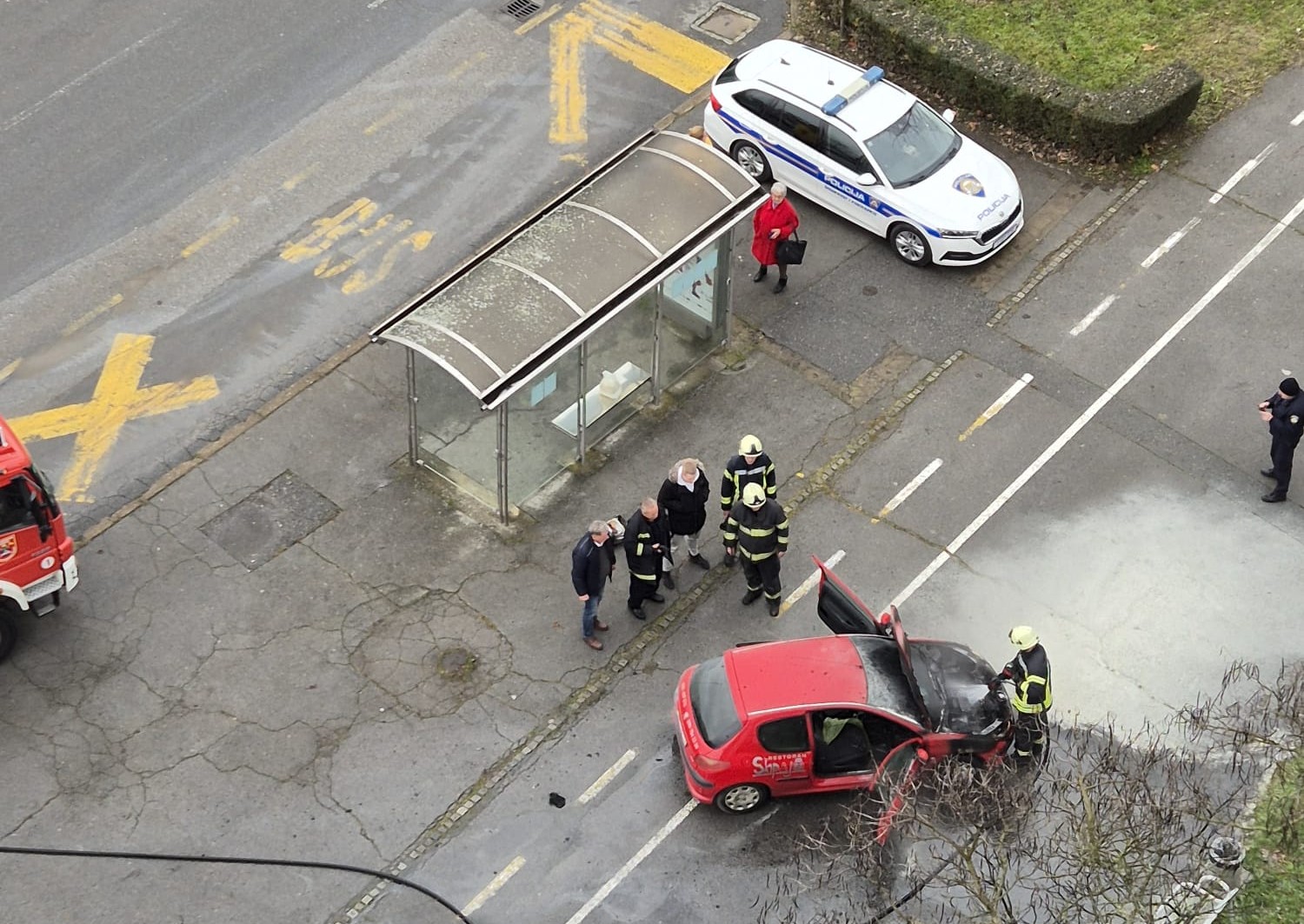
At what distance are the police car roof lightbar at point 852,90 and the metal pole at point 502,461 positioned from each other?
606cm

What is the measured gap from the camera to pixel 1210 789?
13453mm

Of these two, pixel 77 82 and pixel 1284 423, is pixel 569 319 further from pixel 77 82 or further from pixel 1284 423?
pixel 77 82

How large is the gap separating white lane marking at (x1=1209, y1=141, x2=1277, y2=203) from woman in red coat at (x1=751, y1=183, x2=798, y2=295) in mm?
5695

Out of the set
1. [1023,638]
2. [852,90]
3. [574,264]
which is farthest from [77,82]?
[1023,638]

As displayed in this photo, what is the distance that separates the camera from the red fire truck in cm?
1357

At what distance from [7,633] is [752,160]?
10.3 meters

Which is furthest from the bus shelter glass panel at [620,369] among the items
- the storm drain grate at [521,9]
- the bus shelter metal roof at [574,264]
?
the storm drain grate at [521,9]

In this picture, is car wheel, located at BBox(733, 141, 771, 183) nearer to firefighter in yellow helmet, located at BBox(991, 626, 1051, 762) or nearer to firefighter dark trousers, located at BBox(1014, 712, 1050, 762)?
firefighter in yellow helmet, located at BBox(991, 626, 1051, 762)

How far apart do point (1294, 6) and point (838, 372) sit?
9.85 metres

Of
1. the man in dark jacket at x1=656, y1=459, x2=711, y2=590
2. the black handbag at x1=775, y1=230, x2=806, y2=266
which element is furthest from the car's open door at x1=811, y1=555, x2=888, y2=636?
the black handbag at x1=775, y1=230, x2=806, y2=266

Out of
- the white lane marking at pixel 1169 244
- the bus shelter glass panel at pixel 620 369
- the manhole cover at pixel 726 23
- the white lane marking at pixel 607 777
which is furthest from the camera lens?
the manhole cover at pixel 726 23

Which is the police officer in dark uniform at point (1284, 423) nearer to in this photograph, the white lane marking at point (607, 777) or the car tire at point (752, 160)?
the car tire at point (752, 160)

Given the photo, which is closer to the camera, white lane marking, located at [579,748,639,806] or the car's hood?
white lane marking, located at [579,748,639,806]

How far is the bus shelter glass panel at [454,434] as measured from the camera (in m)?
15.5
